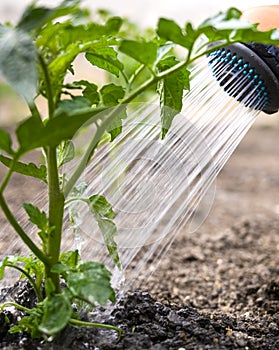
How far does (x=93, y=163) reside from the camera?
1233mm

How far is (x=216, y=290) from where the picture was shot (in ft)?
5.18

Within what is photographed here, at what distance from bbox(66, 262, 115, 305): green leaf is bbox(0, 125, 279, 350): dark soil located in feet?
0.44

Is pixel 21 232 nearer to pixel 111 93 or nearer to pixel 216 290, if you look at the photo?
pixel 111 93

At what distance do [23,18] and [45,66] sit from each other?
0.23 feet

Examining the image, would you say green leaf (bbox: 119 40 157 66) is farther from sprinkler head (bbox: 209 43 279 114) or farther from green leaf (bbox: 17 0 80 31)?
sprinkler head (bbox: 209 43 279 114)

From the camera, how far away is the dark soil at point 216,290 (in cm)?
101

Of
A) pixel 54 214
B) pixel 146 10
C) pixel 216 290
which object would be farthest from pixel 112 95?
pixel 146 10

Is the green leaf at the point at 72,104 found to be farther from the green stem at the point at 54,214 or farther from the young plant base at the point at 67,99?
the green stem at the point at 54,214

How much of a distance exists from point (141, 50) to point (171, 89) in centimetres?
19

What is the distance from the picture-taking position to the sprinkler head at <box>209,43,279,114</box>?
118 centimetres

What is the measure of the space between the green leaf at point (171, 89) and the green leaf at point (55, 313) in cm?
34

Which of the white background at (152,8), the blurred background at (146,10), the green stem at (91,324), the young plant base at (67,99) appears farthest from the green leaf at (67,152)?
the white background at (152,8)

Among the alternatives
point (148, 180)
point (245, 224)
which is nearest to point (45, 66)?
point (148, 180)

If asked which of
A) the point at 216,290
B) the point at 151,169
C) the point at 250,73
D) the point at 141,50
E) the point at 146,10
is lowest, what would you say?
the point at 216,290
